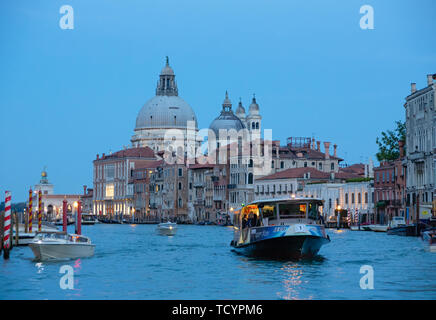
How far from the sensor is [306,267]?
29875mm

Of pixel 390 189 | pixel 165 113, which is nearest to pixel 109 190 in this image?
pixel 165 113

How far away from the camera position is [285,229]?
3158 centimetres

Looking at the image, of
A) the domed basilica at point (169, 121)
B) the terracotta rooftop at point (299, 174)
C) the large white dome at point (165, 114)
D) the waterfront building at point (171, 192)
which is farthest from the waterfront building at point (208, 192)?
the large white dome at point (165, 114)

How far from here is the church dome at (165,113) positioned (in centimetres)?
15275

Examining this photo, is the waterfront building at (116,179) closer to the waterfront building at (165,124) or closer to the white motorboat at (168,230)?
the waterfront building at (165,124)

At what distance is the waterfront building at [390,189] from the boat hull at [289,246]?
1331 inches

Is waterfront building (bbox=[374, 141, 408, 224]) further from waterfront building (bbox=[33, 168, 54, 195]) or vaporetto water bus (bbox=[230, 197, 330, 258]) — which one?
waterfront building (bbox=[33, 168, 54, 195])

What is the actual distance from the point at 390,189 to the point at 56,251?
1658 inches

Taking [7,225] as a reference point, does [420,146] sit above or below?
above

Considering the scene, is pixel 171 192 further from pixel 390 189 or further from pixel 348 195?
pixel 390 189

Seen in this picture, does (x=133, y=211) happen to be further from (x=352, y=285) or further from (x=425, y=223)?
(x=352, y=285)
